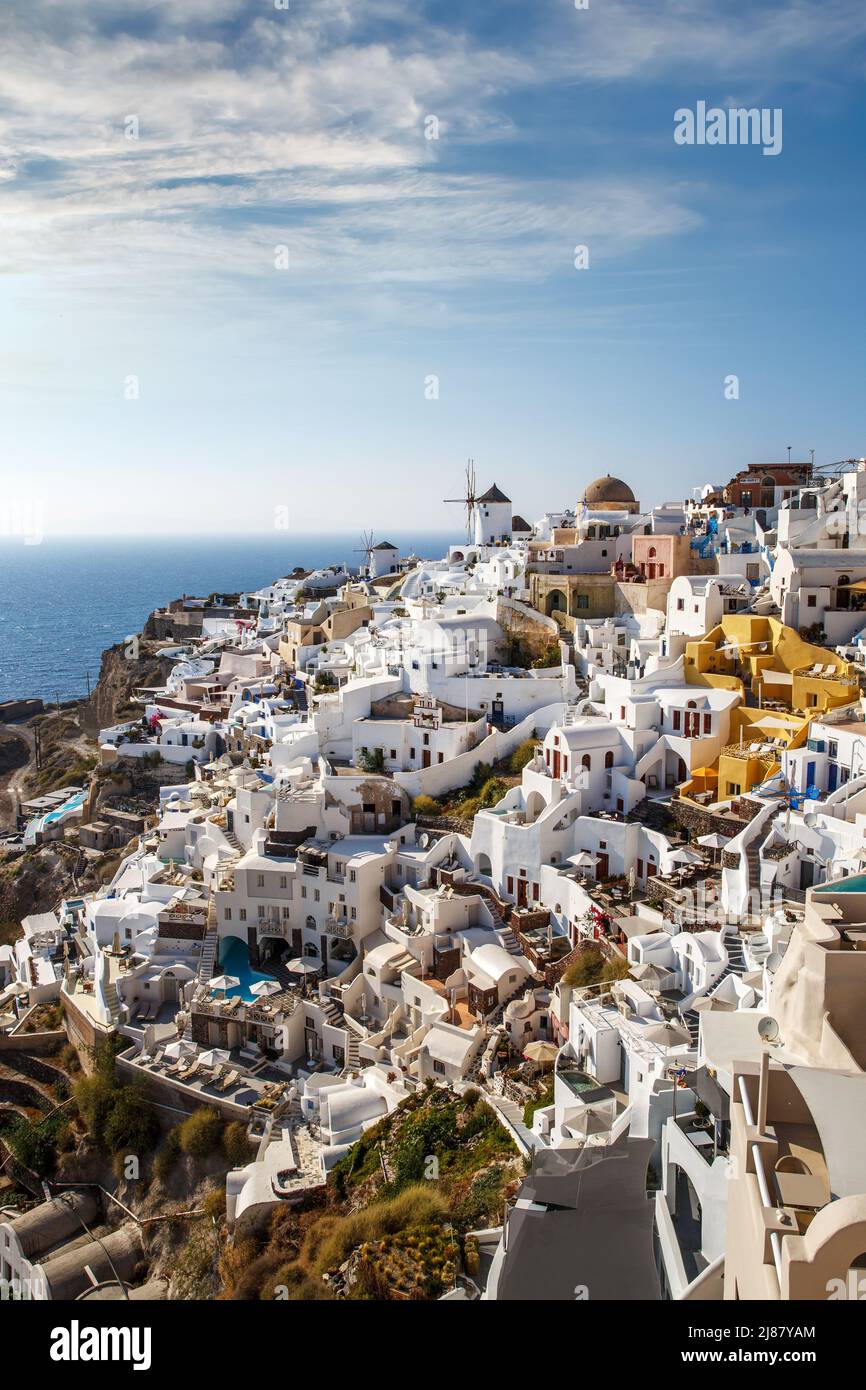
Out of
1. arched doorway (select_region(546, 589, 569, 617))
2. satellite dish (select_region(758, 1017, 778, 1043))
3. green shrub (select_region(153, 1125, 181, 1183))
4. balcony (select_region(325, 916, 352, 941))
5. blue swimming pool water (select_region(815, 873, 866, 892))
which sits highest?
arched doorway (select_region(546, 589, 569, 617))

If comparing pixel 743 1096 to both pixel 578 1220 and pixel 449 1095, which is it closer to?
pixel 578 1220

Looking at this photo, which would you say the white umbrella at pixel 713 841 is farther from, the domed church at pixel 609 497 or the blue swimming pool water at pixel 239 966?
the domed church at pixel 609 497

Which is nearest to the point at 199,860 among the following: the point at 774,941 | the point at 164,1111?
the point at 164,1111

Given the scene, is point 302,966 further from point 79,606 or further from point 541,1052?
point 79,606

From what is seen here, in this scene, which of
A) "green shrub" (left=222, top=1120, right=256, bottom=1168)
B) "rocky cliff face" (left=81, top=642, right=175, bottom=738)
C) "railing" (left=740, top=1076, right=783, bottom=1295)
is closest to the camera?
"railing" (left=740, top=1076, right=783, bottom=1295)

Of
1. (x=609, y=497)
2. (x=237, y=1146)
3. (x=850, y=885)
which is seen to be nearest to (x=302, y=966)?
(x=237, y=1146)

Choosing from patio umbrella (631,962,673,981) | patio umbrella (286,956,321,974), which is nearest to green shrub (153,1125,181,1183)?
patio umbrella (286,956,321,974)

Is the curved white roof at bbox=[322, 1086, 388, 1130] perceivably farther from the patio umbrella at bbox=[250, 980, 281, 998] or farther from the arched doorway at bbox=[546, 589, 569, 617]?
the arched doorway at bbox=[546, 589, 569, 617]

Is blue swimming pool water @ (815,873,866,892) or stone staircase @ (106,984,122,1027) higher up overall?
blue swimming pool water @ (815,873,866,892)
